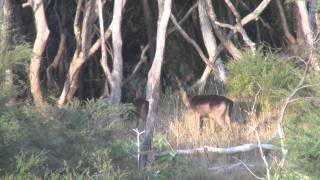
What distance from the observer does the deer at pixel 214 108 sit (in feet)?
47.2

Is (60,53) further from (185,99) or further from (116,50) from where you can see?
(116,50)

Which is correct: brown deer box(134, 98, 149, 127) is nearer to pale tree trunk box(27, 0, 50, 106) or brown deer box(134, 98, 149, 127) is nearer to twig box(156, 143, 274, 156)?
pale tree trunk box(27, 0, 50, 106)

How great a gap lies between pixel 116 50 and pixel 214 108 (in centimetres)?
201

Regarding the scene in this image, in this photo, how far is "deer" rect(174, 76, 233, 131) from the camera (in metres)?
14.4

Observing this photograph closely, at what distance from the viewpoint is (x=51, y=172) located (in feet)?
32.8

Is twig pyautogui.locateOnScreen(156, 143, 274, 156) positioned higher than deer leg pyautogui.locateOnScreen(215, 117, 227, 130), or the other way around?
deer leg pyautogui.locateOnScreen(215, 117, 227, 130)

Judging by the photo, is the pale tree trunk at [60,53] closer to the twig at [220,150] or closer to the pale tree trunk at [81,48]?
the pale tree trunk at [81,48]

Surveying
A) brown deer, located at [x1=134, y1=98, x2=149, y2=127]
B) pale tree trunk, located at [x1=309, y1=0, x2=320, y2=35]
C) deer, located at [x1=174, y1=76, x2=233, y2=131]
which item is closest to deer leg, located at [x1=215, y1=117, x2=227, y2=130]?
deer, located at [x1=174, y1=76, x2=233, y2=131]

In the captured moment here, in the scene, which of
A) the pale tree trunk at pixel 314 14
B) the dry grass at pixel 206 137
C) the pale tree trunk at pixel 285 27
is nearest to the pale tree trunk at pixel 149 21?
the pale tree trunk at pixel 285 27

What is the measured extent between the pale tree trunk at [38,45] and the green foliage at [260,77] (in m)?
3.68

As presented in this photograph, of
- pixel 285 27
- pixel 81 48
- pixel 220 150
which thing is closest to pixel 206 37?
pixel 285 27

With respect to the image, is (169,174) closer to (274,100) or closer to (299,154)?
(299,154)

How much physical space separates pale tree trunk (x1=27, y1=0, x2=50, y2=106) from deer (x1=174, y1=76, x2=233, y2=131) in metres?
2.78

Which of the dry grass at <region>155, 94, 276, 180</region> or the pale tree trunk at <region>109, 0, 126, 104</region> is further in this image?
the pale tree trunk at <region>109, 0, 126, 104</region>
